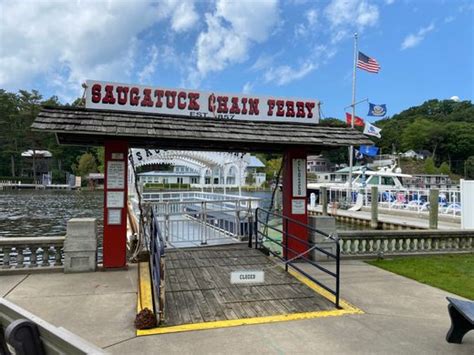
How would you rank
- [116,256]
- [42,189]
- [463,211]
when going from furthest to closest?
[42,189]
[463,211]
[116,256]

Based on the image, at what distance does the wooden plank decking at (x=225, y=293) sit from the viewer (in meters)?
5.35

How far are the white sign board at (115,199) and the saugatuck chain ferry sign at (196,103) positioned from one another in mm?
1801

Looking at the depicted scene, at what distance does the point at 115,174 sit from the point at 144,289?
2594mm

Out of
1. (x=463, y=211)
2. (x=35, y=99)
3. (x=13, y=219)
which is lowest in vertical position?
(x=13, y=219)

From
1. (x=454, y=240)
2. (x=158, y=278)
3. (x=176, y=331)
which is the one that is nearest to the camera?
(x=176, y=331)

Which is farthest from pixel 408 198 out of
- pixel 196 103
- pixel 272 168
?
pixel 272 168

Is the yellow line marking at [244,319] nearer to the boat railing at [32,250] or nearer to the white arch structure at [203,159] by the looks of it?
the boat railing at [32,250]

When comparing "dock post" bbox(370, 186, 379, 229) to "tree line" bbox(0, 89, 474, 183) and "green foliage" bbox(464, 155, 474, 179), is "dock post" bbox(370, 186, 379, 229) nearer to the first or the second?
"tree line" bbox(0, 89, 474, 183)

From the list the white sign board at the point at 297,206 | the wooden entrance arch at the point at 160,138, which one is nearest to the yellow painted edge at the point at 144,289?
the wooden entrance arch at the point at 160,138

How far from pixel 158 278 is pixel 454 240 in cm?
932

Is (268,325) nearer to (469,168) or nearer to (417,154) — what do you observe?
(469,168)

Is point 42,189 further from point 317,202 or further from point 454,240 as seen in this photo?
point 454,240

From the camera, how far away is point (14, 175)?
82.5 metres

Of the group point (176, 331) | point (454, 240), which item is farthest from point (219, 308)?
point (454, 240)
